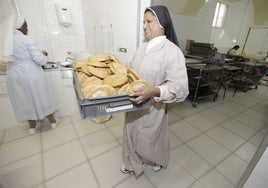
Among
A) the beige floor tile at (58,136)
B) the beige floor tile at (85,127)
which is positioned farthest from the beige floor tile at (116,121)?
the beige floor tile at (58,136)

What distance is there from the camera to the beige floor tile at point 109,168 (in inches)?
48.7

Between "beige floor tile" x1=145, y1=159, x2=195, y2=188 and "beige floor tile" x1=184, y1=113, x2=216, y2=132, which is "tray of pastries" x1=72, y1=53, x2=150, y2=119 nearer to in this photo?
"beige floor tile" x1=145, y1=159, x2=195, y2=188

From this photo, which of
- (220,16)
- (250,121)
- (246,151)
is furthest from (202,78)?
(220,16)

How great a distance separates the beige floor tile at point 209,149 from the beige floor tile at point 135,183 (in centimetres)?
73

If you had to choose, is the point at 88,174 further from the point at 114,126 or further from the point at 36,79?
the point at 36,79

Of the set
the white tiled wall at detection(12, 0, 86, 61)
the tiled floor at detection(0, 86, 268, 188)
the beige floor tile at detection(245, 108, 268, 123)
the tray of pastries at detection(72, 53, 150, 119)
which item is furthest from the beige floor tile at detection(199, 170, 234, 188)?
the white tiled wall at detection(12, 0, 86, 61)

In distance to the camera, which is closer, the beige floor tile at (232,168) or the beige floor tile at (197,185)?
the beige floor tile at (197,185)

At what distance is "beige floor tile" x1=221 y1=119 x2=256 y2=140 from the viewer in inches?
76.0

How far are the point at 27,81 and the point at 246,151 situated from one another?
2.71 m

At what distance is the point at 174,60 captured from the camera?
813 mm

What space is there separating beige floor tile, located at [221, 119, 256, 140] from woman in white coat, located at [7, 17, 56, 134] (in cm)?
262

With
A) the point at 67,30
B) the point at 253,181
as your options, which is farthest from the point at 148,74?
the point at 67,30

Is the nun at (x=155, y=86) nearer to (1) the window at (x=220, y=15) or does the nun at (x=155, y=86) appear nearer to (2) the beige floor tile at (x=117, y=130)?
(2) the beige floor tile at (x=117, y=130)

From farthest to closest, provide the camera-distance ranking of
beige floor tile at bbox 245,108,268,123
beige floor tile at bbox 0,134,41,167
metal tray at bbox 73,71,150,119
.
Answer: beige floor tile at bbox 245,108,268,123 < beige floor tile at bbox 0,134,41,167 < metal tray at bbox 73,71,150,119
